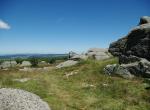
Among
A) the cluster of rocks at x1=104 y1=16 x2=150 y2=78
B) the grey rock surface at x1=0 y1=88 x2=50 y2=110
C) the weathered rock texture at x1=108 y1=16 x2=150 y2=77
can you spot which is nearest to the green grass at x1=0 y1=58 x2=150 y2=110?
the cluster of rocks at x1=104 y1=16 x2=150 y2=78

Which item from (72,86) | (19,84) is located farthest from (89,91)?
(19,84)

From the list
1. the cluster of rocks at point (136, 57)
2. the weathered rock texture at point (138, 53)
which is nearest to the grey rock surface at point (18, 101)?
the cluster of rocks at point (136, 57)

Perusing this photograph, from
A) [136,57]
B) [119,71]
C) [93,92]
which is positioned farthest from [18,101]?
[136,57]

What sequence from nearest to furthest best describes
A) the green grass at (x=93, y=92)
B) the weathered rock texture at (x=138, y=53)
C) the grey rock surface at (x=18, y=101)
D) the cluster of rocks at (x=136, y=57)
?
the grey rock surface at (x=18, y=101)
the green grass at (x=93, y=92)
the weathered rock texture at (x=138, y=53)
the cluster of rocks at (x=136, y=57)

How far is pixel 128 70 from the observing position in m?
30.9

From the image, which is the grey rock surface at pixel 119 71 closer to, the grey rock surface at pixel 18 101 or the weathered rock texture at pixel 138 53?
the weathered rock texture at pixel 138 53

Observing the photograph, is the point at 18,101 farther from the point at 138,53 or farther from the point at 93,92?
the point at 138,53

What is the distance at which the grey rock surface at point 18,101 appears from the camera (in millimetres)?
16734

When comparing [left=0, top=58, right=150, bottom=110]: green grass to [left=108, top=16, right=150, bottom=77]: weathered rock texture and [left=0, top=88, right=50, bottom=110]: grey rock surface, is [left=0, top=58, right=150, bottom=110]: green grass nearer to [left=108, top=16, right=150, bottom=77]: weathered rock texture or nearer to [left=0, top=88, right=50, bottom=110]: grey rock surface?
[left=108, top=16, right=150, bottom=77]: weathered rock texture

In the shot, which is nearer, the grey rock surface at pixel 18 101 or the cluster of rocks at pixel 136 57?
the grey rock surface at pixel 18 101

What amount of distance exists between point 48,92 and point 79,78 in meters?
8.43

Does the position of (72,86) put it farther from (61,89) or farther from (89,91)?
(89,91)

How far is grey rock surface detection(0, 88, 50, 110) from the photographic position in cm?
1673

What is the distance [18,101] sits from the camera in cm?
1733
